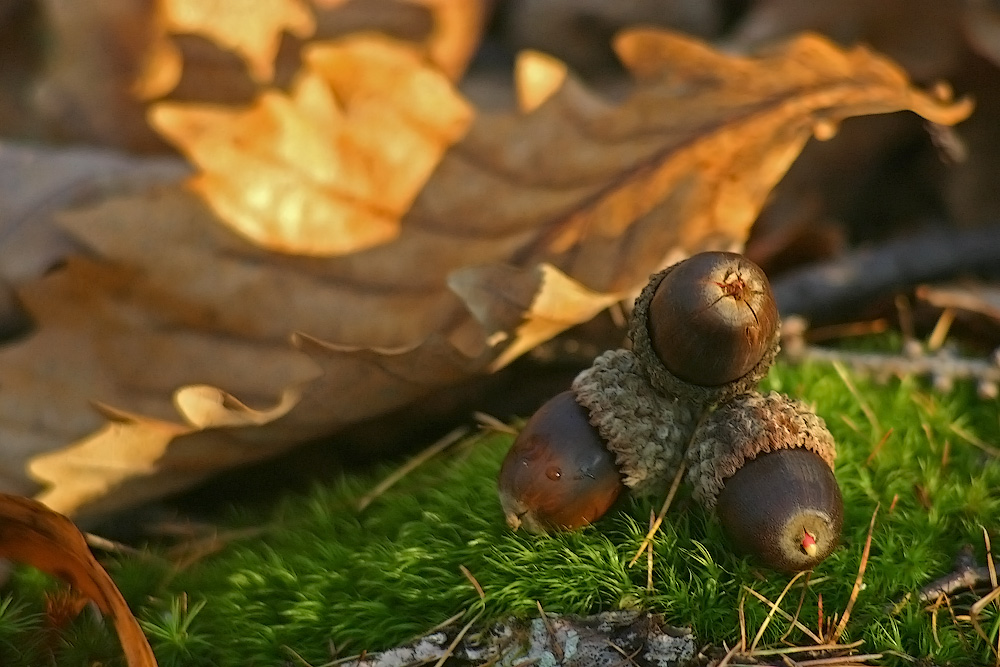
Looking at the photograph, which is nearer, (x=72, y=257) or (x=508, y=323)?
(x=508, y=323)

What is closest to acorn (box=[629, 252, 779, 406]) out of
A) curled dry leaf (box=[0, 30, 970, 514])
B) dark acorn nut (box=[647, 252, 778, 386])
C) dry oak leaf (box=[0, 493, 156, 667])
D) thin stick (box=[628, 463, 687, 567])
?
dark acorn nut (box=[647, 252, 778, 386])

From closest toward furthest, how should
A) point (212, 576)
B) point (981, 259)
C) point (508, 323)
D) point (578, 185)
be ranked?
point (212, 576) < point (508, 323) < point (578, 185) < point (981, 259)

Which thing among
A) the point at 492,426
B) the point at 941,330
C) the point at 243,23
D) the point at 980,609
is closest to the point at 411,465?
the point at 492,426

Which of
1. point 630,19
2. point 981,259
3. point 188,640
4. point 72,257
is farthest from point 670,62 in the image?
point 188,640

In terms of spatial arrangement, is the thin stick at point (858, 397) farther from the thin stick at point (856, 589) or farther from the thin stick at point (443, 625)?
the thin stick at point (443, 625)

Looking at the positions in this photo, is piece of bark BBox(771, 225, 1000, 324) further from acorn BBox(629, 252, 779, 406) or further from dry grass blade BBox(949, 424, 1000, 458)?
acorn BBox(629, 252, 779, 406)

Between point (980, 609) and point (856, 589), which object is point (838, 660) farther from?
point (980, 609)

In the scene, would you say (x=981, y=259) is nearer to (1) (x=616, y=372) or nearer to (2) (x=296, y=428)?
(1) (x=616, y=372)
